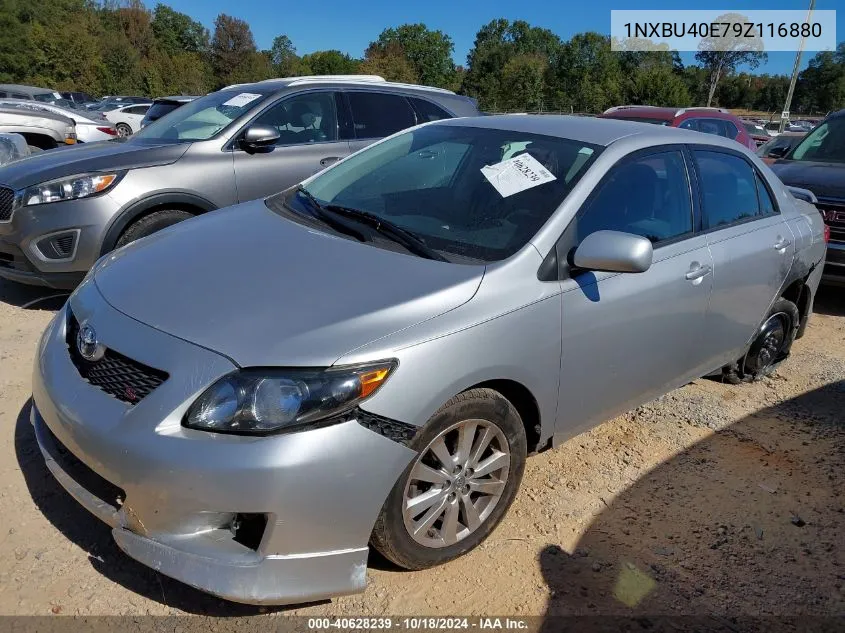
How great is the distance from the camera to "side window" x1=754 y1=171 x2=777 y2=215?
13.2 ft

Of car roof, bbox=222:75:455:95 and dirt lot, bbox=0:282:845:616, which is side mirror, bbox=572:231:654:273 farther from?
car roof, bbox=222:75:455:95

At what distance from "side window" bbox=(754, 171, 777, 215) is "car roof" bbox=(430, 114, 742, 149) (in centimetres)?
44

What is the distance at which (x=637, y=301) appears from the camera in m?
3.02

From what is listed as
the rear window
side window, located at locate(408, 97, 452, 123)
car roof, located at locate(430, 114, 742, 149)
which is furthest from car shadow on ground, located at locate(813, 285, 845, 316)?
the rear window

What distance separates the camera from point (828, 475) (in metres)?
3.45

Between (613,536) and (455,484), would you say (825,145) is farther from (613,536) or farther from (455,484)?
(455,484)

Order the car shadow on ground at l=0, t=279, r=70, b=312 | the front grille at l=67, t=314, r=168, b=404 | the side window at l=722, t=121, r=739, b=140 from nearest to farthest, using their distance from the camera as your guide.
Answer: the front grille at l=67, t=314, r=168, b=404
the car shadow on ground at l=0, t=279, r=70, b=312
the side window at l=722, t=121, r=739, b=140

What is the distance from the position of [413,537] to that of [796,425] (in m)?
2.76

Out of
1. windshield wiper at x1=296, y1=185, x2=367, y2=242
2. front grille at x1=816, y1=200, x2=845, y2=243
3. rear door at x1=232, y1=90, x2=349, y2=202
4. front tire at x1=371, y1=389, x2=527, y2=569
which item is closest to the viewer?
front tire at x1=371, y1=389, x2=527, y2=569

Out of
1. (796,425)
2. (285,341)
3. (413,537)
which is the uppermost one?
(285,341)

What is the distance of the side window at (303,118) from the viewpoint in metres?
5.57

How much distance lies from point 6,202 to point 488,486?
4.07 metres

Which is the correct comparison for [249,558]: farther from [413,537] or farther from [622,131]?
[622,131]

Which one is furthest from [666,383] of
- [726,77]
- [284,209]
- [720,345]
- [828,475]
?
[726,77]
